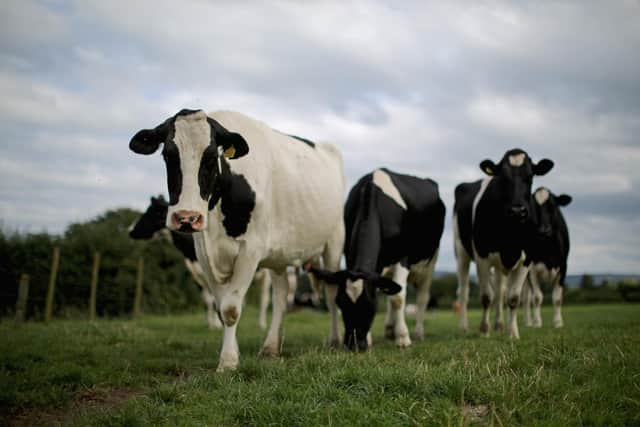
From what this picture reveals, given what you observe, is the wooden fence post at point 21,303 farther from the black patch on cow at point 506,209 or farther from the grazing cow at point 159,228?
the black patch on cow at point 506,209

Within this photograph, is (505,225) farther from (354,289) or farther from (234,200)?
(234,200)

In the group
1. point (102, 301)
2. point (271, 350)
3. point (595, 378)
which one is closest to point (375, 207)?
point (271, 350)

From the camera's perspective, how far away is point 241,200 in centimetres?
749

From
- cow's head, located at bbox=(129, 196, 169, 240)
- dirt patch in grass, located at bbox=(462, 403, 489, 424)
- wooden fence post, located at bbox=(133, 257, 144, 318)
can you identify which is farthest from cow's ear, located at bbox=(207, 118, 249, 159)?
wooden fence post, located at bbox=(133, 257, 144, 318)

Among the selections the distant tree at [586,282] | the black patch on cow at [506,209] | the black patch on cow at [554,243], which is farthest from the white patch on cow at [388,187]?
the distant tree at [586,282]

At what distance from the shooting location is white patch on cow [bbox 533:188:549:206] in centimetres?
1535

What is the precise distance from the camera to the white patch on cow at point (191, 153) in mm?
6379

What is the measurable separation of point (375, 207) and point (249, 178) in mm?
3133

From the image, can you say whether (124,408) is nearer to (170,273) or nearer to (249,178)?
(249,178)

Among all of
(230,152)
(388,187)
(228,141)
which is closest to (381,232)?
(388,187)

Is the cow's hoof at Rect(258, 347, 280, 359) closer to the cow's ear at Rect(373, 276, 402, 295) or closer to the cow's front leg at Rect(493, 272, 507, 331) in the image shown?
the cow's ear at Rect(373, 276, 402, 295)

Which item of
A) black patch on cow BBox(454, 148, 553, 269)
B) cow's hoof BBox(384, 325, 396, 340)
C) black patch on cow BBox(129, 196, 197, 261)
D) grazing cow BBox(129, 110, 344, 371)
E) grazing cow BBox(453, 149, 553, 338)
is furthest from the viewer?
black patch on cow BBox(129, 196, 197, 261)

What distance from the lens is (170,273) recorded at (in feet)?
82.6

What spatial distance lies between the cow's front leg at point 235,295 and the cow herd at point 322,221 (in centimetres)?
1
